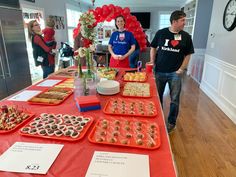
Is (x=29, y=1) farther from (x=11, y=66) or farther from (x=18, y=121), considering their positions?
(x=18, y=121)

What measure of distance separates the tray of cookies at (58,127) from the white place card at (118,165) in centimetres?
19

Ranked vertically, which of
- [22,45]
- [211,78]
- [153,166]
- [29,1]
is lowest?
[211,78]

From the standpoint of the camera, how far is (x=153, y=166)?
766 mm

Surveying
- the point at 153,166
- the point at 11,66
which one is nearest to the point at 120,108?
the point at 153,166

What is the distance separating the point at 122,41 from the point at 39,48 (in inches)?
60.0

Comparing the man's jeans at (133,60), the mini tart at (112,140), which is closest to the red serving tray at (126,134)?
the mini tart at (112,140)

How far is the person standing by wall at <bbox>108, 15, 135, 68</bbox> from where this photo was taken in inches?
107

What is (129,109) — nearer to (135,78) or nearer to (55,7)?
(135,78)

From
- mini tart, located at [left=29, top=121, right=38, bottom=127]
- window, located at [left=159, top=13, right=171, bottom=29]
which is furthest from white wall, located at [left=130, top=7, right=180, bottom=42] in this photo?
mini tart, located at [left=29, top=121, right=38, bottom=127]

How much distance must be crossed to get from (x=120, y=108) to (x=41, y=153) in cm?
60

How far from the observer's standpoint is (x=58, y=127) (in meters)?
1.01

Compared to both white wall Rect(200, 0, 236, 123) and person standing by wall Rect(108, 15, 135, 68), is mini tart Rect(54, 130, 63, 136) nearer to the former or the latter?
person standing by wall Rect(108, 15, 135, 68)

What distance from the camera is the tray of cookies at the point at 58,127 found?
3.13 ft

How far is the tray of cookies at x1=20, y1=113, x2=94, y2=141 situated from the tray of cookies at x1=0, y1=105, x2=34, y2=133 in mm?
59
